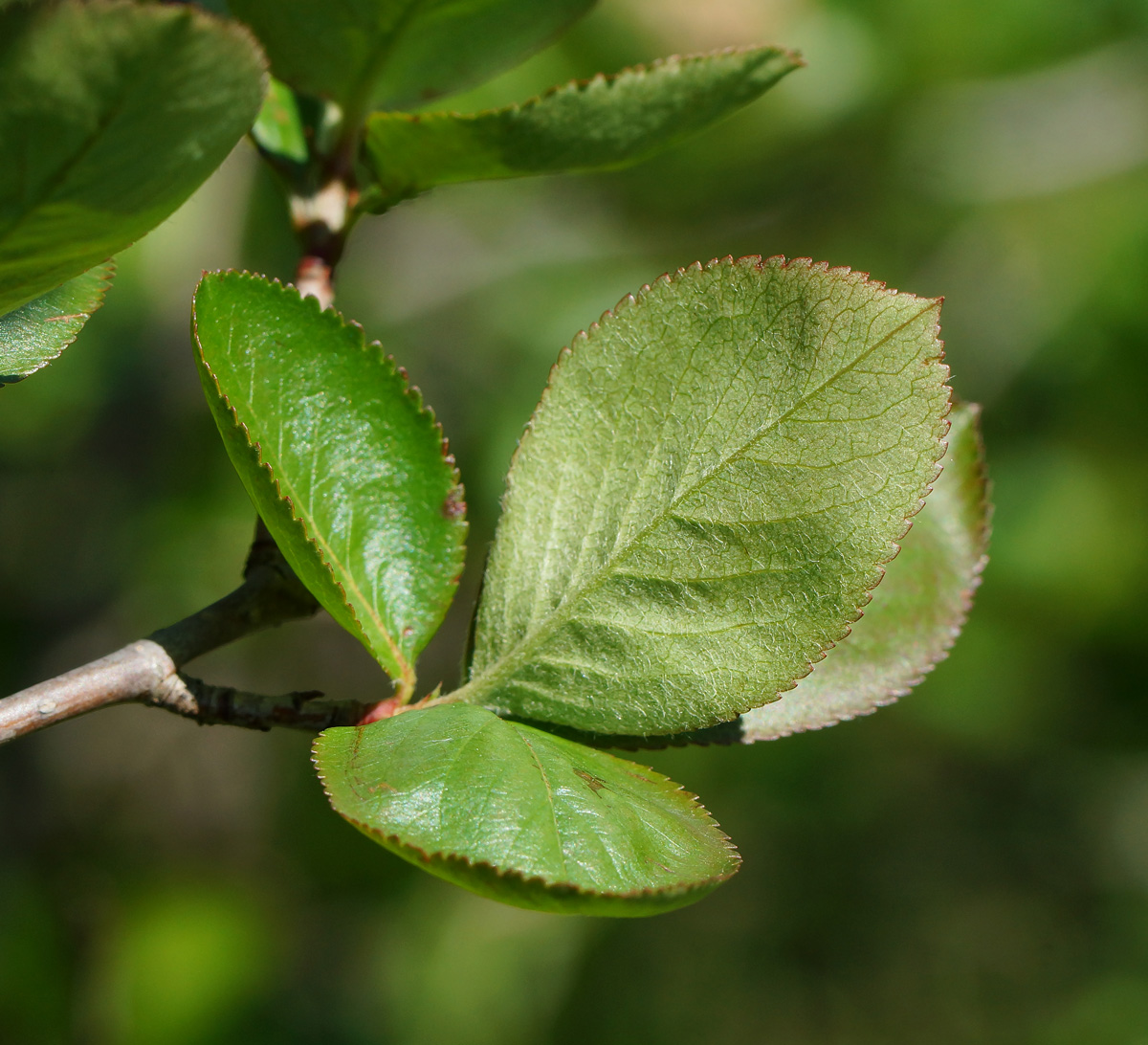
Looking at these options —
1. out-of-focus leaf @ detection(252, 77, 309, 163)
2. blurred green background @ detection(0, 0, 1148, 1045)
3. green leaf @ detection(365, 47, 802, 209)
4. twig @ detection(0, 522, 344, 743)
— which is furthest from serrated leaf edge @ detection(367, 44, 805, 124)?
blurred green background @ detection(0, 0, 1148, 1045)

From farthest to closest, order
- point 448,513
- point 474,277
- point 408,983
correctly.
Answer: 1. point 474,277
2. point 408,983
3. point 448,513

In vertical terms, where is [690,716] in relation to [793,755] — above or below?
above

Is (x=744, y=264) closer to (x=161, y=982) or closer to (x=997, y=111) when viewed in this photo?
(x=161, y=982)

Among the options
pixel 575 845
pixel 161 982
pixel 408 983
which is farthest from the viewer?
pixel 408 983

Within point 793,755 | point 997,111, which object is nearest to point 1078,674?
point 793,755

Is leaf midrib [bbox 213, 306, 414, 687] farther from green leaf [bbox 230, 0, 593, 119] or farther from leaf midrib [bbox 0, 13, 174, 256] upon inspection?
green leaf [bbox 230, 0, 593, 119]

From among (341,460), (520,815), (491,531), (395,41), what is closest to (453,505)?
(341,460)
